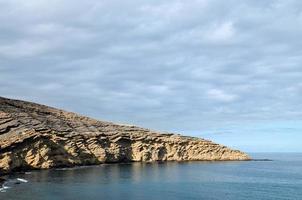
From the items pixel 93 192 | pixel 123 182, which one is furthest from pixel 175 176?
pixel 93 192

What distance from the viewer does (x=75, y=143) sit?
5266 inches

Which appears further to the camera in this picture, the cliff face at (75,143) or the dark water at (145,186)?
the cliff face at (75,143)

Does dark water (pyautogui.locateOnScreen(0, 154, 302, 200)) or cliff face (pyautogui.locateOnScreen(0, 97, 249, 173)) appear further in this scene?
cliff face (pyautogui.locateOnScreen(0, 97, 249, 173))

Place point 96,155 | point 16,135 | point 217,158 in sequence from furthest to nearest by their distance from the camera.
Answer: point 217,158 < point 96,155 < point 16,135

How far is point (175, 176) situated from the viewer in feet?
362

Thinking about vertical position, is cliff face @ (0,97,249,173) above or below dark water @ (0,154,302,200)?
above

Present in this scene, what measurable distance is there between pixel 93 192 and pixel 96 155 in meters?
65.7

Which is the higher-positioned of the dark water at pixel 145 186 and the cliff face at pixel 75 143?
the cliff face at pixel 75 143

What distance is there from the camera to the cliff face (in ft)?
360

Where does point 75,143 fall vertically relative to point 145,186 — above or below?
above

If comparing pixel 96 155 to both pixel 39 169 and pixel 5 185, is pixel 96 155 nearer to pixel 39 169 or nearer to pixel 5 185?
pixel 39 169

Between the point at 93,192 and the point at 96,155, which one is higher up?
the point at 96,155

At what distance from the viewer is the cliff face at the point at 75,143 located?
109625mm

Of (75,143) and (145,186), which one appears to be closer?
(145,186)
